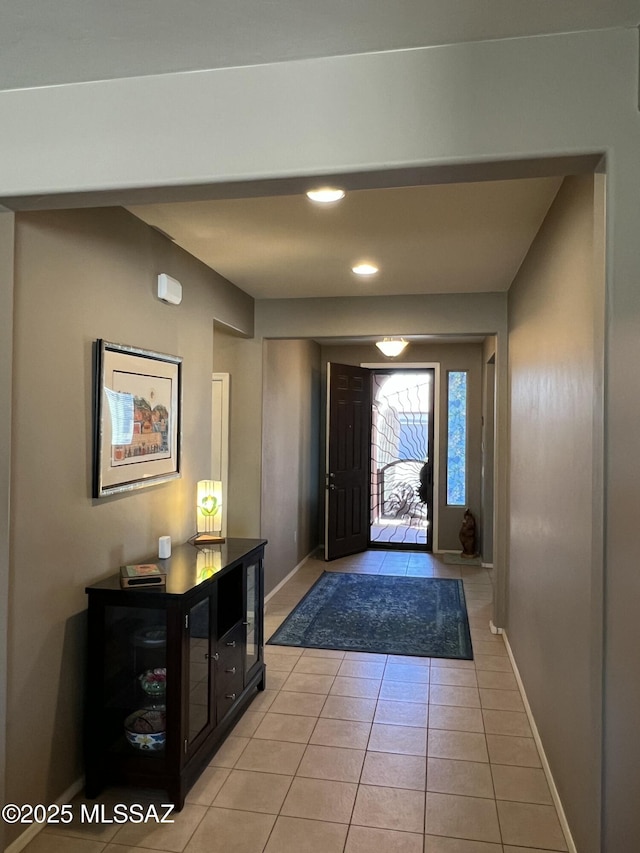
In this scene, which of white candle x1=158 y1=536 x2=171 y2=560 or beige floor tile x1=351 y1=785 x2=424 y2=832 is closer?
beige floor tile x1=351 y1=785 x2=424 y2=832

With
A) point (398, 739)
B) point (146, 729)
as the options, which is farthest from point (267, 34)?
point (398, 739)

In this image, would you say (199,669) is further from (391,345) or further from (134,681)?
(391,345)

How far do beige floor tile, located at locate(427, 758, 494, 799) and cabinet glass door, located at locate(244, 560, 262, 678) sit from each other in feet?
3.45

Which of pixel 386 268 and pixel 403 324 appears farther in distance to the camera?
pixel 403 324

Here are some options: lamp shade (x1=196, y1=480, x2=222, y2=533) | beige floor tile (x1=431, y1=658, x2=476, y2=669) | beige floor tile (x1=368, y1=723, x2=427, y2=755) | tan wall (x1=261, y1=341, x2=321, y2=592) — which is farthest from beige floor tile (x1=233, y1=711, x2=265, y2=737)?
tan wall (x1=261, y1=341, x2=321, y2=592)

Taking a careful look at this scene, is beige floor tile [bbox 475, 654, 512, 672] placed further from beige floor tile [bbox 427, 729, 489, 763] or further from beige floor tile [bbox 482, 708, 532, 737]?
beige floor tile [bbox 427, 729, 489, 763]

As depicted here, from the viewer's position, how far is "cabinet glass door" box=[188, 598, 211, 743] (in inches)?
97.6

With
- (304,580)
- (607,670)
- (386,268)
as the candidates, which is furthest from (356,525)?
(607,670)

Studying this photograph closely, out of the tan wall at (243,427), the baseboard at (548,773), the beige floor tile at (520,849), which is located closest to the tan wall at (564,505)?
the baseboard at (548,773)

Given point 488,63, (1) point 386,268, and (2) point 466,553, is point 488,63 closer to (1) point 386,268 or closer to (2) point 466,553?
(1) point 386,268

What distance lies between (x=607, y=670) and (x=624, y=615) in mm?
150

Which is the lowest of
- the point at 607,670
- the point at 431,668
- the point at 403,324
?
the point at 431,668

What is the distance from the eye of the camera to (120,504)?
9.08 feet

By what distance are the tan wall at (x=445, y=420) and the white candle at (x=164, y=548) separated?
4.78 meters
